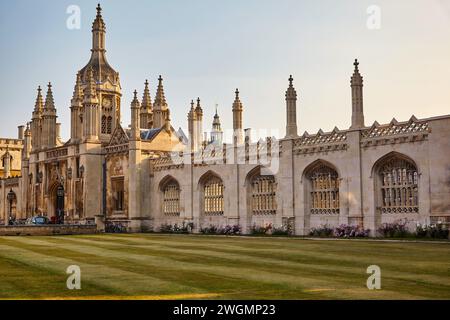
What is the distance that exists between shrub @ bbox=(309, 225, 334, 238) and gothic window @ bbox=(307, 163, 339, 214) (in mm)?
968

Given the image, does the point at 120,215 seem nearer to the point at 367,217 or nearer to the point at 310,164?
the point at 310,164

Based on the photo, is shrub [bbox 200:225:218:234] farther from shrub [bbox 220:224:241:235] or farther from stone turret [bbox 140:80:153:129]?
stone turret [bbox 140:80:153:129]

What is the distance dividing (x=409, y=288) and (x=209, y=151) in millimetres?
32568

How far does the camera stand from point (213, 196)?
4281 centimetres

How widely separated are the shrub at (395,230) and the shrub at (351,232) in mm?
839

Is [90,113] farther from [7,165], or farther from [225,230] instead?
[7,165]

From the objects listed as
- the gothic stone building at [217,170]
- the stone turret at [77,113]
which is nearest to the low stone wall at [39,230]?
the gothic stone building at [217,170]

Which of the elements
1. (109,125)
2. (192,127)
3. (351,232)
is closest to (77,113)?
(109,125)

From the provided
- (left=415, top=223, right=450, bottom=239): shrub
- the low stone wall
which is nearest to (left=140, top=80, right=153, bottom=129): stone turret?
the low stone wall

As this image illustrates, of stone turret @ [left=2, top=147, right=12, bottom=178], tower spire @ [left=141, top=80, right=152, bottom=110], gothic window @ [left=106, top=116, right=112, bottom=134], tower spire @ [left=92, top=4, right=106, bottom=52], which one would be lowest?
stone turret @ [left=2, top=147, right=12, bottom=178]

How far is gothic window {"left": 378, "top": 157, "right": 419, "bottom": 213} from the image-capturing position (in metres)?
29.1

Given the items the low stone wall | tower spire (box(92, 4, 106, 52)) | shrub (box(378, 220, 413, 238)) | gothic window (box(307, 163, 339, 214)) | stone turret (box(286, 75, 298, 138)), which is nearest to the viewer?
shrub (box(378, 220, 413, 238))

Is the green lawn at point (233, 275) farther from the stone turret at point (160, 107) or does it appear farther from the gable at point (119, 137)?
the stone turret at point (160, 107)
